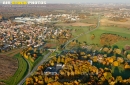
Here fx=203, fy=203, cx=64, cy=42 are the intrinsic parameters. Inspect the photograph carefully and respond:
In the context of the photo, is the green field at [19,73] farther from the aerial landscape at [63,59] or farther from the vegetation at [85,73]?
the vegetation at [85,73]

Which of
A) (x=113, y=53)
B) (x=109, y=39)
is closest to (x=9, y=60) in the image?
(x=113, y=53)

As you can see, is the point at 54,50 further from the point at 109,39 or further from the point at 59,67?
the point at 109,39

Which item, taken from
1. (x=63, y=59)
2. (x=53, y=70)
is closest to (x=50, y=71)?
(x=53, y=70)

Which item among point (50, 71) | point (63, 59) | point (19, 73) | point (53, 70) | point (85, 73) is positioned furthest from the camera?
point (63, 59)

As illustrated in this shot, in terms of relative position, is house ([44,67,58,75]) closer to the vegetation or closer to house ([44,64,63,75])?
house ([44,64,63,75])

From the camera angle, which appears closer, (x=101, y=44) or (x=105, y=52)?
(x=105, y=52)

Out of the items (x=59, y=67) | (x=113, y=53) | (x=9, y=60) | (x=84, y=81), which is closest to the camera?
(x=84, y=81)

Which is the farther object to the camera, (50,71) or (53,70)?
(53,70)

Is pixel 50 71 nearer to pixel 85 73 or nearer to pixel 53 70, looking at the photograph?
pixel 53 70
